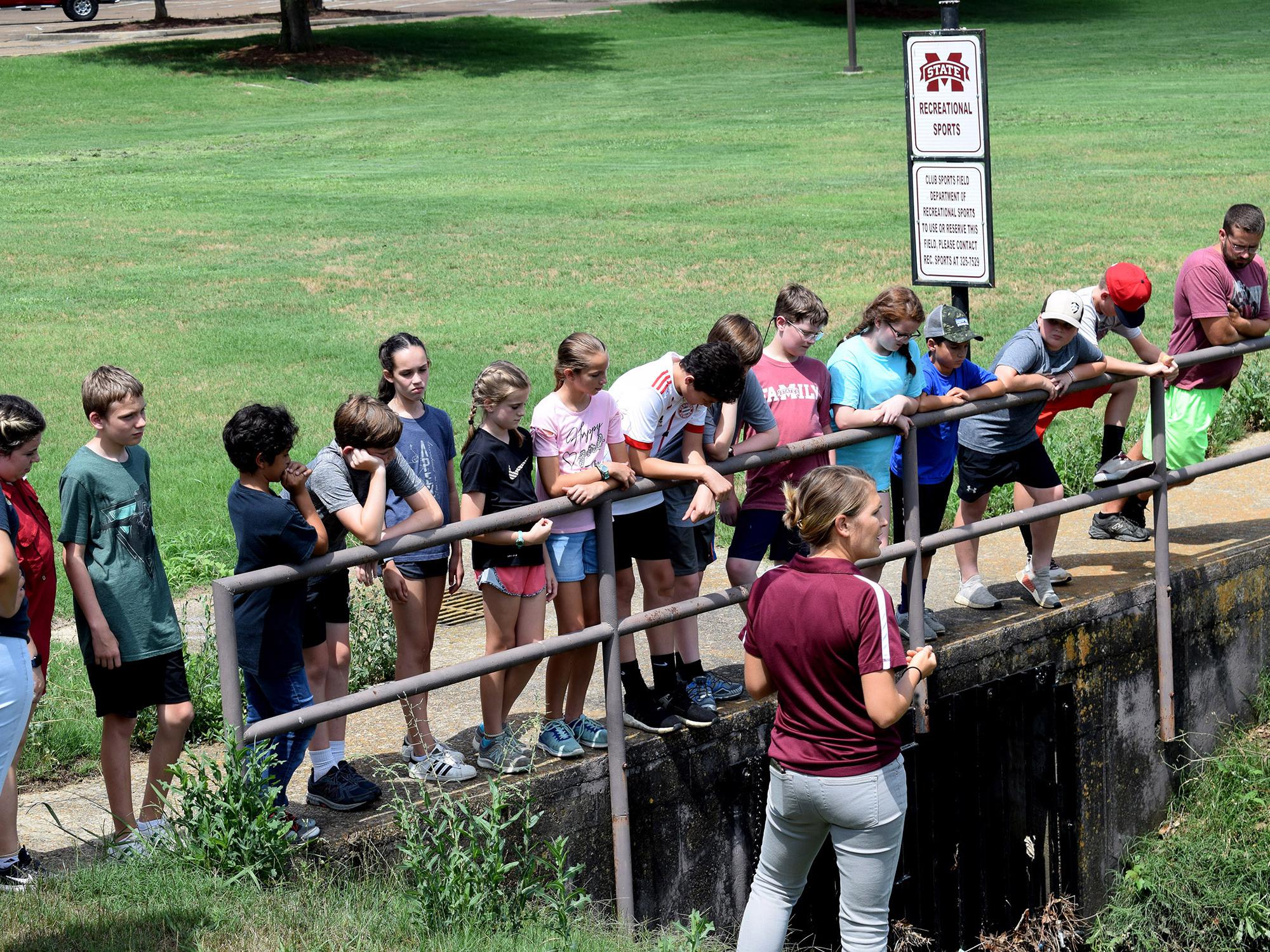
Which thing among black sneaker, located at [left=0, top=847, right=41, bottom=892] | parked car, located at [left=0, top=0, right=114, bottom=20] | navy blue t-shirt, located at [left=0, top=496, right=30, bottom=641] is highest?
parked car, located at [left=0, top=0, right=114, bottom=20]

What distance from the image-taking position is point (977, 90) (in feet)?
23.8

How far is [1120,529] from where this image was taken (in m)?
8.27

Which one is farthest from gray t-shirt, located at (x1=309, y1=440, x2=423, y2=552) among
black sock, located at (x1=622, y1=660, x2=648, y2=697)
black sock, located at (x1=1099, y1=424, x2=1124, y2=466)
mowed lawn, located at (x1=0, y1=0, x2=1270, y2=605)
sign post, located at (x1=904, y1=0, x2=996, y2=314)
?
mowed lawn, located at (x1=0, y1=0, x2=1270, y2=605)

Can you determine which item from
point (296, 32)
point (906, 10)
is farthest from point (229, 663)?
point (906, 10)

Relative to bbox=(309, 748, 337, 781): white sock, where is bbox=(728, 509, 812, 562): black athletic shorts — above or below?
above

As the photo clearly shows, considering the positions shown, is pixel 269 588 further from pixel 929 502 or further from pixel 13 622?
pixel 929 502

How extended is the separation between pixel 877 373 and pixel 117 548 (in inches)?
119

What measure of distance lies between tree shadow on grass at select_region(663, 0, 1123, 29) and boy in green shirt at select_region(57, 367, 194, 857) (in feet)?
157

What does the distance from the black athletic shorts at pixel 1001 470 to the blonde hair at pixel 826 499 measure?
2659 mm

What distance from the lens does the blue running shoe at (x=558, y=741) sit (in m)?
5.66

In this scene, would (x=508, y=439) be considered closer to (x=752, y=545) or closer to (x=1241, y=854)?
(x=752, y=545)

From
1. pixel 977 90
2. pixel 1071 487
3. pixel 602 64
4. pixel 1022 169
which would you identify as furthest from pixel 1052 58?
pixel 977 90

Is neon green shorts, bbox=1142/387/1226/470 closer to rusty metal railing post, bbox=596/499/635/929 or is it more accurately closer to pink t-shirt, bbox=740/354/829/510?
pink t-shirt, bbox=740/354/829/510

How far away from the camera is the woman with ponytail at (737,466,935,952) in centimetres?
451
